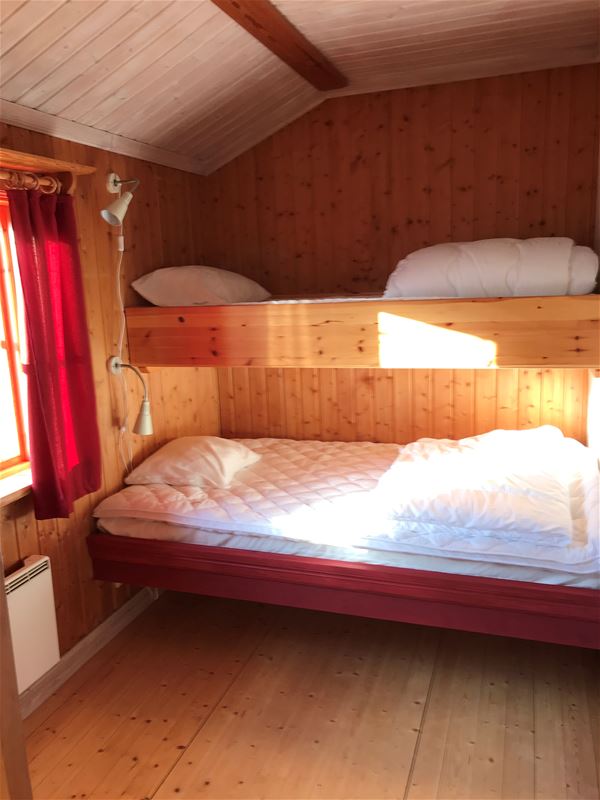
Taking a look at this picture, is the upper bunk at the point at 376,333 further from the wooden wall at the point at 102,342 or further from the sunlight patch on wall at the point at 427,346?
the wooden wall at the point at 102,342

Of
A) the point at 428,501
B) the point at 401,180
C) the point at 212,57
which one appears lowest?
the point at 428,501

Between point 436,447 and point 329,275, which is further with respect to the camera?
point 329,275

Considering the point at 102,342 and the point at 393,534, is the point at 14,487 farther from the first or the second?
the point at 393,534

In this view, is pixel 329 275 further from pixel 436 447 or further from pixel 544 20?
pixel 544 20

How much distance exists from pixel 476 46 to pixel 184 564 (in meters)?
2.51

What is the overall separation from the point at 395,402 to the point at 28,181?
2.07 metres

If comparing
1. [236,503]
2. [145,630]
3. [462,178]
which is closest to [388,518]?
[236,503]

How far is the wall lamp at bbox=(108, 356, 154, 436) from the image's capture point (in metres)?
2.69

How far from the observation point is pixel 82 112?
2438mm

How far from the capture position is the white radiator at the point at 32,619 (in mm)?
2246

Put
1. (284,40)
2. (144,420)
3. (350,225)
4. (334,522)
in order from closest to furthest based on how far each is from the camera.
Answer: (334,522), (284,40), (144,420), (350,225)

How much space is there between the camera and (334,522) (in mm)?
2451

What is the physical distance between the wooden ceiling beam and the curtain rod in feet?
2.77

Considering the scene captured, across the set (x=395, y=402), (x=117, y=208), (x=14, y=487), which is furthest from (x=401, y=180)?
(x=14, y=487)
